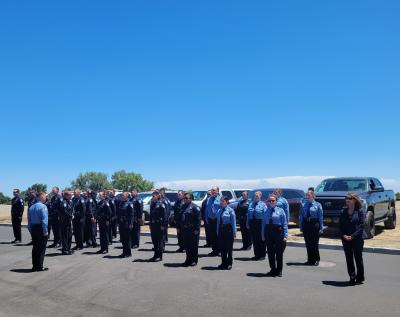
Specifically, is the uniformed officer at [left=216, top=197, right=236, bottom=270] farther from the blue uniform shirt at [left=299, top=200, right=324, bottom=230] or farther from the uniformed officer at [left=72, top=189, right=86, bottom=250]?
the uniformed officer at [left=72, top=189, right=86, bottom=250]

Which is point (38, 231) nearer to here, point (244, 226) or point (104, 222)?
point (104, 222)

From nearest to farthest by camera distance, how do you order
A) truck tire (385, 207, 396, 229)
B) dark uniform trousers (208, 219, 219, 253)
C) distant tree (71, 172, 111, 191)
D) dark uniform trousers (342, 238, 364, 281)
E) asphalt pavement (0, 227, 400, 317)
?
1. asphalt pavement (0, 227, 400, 317)
2. dark uniform trousers (342, 238, 364, 281)
3. dark uniform trousers (208, 219, 219, 253)
4. truck tire (385, 207, 396, 229)
5. distant tree (71, 172, 111, 191)

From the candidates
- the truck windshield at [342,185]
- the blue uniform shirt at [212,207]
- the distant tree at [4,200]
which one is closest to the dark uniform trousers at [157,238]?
the blue uniform shirt at [212,207]

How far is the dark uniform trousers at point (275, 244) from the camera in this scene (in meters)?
9.59

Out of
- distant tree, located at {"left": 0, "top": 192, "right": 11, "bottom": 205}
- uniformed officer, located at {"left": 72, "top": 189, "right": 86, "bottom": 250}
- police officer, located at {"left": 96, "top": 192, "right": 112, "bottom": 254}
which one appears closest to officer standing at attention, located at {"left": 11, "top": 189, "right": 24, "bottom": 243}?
uniformed officer, located at {"left": 72, "top": 189, "right": 86, "bottom": 250}

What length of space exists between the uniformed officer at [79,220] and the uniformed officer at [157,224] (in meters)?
3.31

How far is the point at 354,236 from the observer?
8.73m

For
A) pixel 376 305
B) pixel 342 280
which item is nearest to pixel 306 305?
pixel 376 305

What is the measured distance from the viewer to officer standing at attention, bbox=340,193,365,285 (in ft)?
28.6

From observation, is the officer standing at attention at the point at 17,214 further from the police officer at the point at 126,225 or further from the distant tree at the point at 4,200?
the distant tree at the point at 4,200

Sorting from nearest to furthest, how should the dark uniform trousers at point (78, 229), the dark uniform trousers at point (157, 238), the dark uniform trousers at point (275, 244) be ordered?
the dark uniform trousers at point (275, 244) < the dark uniform trousers at point (157, 238) < the dark uniform trousers at point (78, 229)

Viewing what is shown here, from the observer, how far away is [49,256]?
1322 cm

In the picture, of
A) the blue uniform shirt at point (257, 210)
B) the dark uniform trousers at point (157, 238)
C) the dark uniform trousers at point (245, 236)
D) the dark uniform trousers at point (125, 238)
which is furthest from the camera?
the dark uniform trousers at point (245, 236)

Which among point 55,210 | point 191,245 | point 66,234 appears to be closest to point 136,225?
point 66,234
